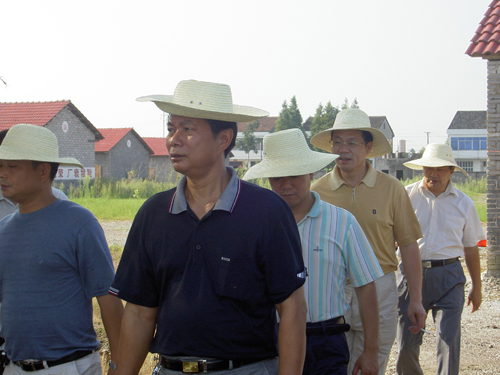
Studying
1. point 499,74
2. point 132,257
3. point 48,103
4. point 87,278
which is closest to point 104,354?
point 87,278

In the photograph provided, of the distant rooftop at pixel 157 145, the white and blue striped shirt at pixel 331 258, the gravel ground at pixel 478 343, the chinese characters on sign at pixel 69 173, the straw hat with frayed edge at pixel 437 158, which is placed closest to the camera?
the white and blue striped shirt at pixel 331 258

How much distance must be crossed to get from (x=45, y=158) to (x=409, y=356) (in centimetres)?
348

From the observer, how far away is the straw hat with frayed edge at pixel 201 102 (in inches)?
88.8

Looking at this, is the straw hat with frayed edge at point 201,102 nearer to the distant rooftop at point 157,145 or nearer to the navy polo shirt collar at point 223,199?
the navy polo shirt collar at point 223,199

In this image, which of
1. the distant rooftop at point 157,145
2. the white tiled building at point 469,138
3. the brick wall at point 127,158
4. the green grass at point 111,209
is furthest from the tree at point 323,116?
the green grass at point 111,209

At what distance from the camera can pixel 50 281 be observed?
2.99m

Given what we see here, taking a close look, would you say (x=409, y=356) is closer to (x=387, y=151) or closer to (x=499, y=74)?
(x=387, y=151)

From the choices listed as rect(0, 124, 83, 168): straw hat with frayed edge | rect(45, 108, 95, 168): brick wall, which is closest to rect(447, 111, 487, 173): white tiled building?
rect(45, 108, 95, 168): brick wall

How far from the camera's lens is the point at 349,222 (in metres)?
3.27

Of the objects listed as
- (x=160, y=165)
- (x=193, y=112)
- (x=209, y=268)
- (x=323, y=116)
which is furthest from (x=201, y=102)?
(x=323, y=116)

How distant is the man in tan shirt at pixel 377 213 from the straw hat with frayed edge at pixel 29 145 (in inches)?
79.3

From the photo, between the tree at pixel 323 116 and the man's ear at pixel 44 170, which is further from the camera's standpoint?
the tree at pixel 323 116

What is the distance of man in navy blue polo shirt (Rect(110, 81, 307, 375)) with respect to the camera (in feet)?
6.95

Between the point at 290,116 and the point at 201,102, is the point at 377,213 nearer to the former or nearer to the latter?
the point at 201,102
